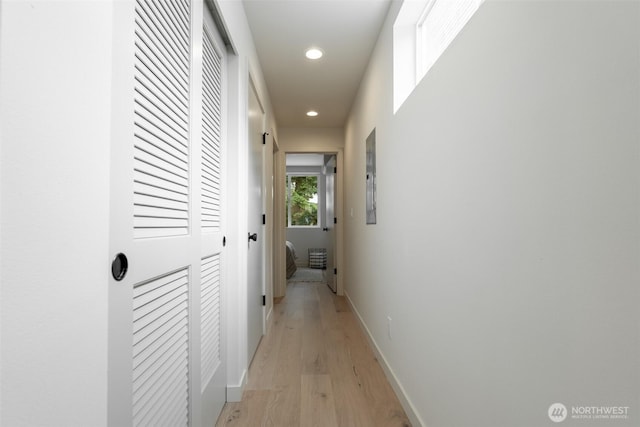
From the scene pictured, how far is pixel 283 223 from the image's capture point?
4758mm

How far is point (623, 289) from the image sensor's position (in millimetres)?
598

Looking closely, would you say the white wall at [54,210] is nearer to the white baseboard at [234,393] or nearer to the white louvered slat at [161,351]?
the white louvered slat at [161,351]

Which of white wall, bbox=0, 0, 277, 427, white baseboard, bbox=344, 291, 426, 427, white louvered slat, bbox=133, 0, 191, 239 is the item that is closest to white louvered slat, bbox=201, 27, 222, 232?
white louvered slat, bbox=133, 0, 191, 239

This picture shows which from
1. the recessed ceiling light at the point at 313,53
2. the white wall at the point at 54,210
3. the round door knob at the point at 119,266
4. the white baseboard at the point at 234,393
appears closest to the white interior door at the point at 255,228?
the white baseboard at the point at 234,393

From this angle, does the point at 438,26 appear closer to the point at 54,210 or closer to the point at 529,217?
the point at 529,217

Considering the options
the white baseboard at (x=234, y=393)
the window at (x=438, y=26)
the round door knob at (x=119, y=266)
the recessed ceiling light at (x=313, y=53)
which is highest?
the recessed ceiling light at (x=313, y=53)

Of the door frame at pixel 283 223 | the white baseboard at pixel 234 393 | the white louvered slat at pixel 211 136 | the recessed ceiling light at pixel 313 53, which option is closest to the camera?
the white louvered slat at pixel 211 136

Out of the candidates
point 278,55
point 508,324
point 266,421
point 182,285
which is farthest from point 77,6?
point 278,55

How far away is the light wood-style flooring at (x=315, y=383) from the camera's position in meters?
1.76

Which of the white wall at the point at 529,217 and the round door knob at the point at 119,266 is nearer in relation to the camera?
the white wall at the point at 529,217

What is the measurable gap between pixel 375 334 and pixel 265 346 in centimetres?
87

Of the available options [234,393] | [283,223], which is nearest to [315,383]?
[234,393]

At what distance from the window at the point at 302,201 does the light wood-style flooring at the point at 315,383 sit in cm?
458

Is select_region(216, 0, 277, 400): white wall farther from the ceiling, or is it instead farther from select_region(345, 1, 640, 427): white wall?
select_region(345, 1, 640, 427): white wall
